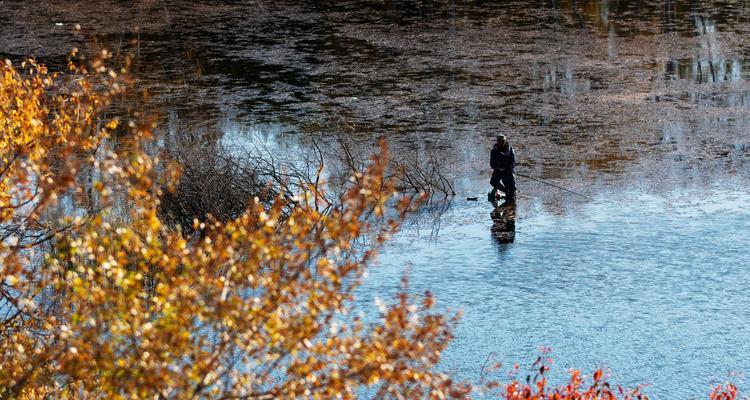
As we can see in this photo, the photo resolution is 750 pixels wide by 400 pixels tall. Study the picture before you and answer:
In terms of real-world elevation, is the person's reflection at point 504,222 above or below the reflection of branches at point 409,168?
below

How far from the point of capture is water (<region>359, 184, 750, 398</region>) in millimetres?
14984

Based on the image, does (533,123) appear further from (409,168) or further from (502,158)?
(502,158)

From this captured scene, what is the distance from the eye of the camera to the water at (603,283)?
1498cm

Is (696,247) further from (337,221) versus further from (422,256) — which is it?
(337,221)

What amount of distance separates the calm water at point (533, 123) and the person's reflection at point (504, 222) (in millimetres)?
152

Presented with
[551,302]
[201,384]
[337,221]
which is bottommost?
[551,302]

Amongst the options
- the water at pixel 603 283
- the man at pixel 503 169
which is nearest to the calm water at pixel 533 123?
the water at pixel 603 283

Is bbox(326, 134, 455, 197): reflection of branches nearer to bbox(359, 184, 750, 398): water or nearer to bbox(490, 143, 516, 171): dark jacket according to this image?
bbox(359, 184, 750, 398): water

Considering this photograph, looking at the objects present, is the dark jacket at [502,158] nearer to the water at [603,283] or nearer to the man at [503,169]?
the man at [503,169]

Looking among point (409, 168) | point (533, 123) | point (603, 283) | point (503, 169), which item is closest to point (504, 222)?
point (503, 169)

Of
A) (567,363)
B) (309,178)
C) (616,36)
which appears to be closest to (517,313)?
(567,363)

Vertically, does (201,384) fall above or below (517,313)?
above

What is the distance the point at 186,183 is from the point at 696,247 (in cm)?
791

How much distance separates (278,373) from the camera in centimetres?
1467
